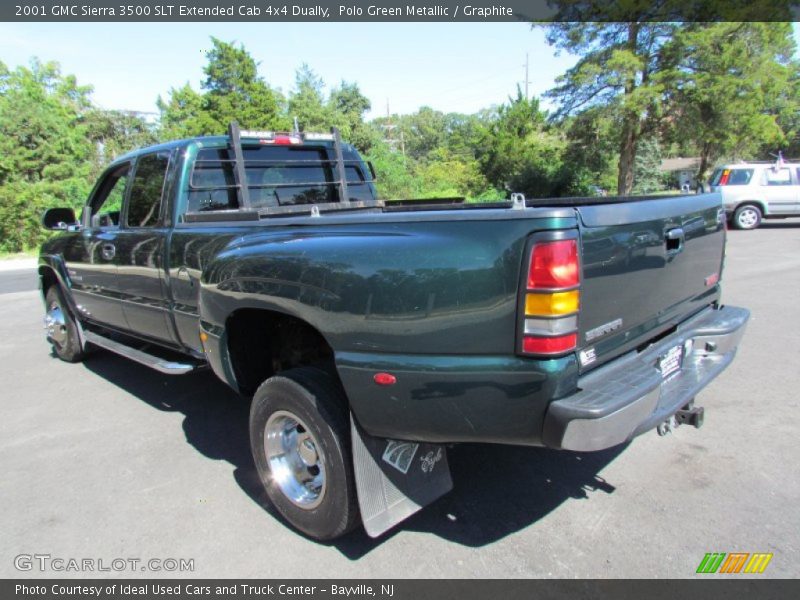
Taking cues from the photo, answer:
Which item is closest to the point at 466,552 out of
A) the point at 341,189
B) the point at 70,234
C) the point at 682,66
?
the point at 341,189

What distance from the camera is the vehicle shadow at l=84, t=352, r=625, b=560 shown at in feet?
9.00

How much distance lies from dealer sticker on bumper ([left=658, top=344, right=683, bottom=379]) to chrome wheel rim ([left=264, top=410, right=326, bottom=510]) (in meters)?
1.78

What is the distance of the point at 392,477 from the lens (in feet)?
8.11

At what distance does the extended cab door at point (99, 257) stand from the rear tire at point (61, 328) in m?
0.48

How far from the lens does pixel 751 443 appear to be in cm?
338

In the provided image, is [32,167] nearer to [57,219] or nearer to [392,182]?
[392,182]

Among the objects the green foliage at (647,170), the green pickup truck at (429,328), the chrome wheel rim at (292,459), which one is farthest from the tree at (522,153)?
the chrome wheel rim at (292,459)

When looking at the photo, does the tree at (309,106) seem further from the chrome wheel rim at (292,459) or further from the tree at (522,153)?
the chrome wheel rim at (292,459)

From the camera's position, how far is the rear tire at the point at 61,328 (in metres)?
5.66

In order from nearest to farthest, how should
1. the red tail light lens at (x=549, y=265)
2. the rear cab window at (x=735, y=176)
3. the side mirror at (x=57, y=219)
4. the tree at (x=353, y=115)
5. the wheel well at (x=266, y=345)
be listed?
1. the red tail light lens at (x=549, y=265)
2. the wheel well at (x=266, y=345)
3. the side mirror at (x=57, y=219)
4. the rear cab window at (x=735, y=176)
5. the tree at (x=353, y=115)

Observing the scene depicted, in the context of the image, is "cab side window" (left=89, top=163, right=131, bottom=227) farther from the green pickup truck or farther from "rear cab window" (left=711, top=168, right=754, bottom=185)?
"rear cab window" (left=711, top=168, right=754, bottom=185)

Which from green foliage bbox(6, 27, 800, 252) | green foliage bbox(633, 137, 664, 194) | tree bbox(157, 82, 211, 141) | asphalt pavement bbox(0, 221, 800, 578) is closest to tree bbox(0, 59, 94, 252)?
green foliage bbox(6, 27, 800, 252)

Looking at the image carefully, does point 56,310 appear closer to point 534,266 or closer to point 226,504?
point 226,504
